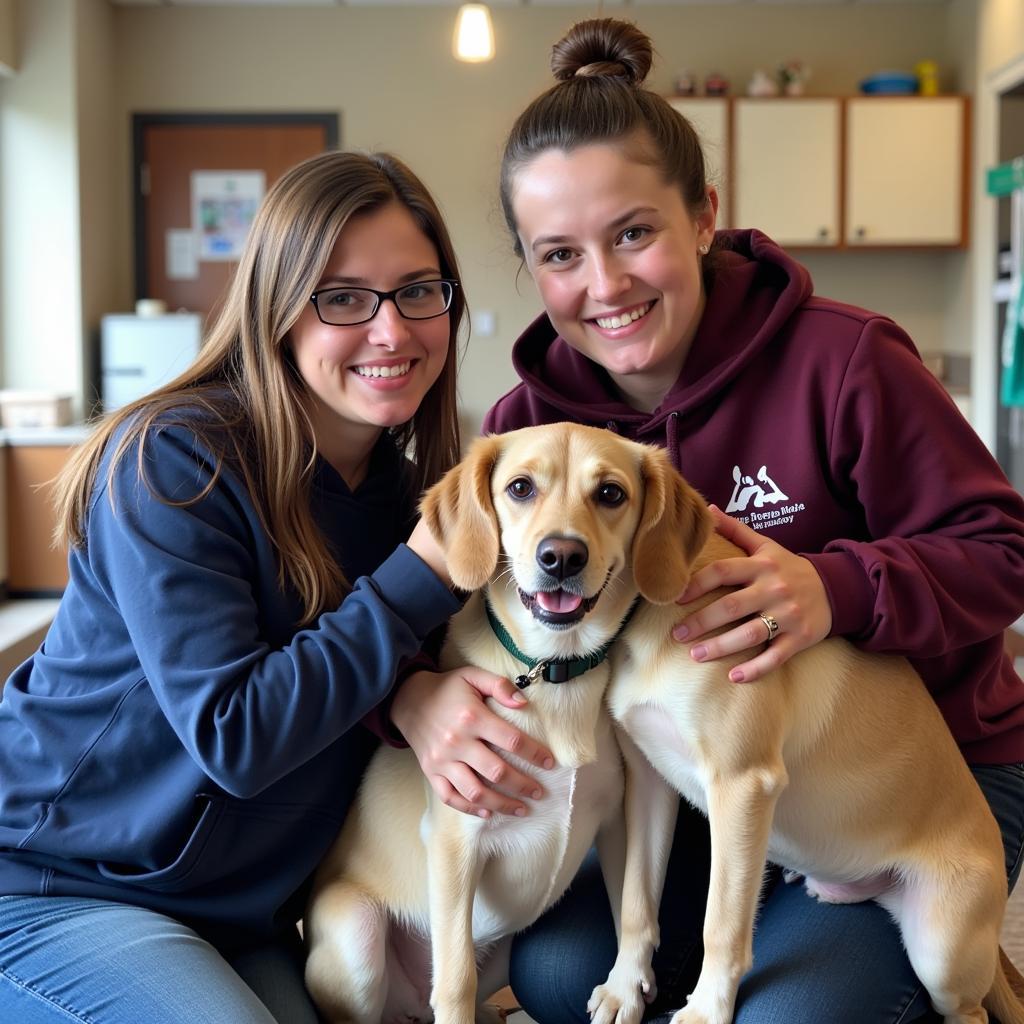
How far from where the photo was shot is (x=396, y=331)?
152 centimetres

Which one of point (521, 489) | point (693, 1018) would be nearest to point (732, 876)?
point (693, 1018)

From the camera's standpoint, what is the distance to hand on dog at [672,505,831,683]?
135 centimetres

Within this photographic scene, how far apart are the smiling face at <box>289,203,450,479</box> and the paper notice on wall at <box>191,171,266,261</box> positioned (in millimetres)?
5247

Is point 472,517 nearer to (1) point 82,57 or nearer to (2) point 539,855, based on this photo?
(2) point 539,855

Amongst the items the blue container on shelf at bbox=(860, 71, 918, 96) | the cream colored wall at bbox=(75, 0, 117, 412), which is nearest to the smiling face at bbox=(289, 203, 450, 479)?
the cream colored wall at bbox=(75, 0, 117, 412)

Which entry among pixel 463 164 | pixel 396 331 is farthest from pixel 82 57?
pixel 396 331

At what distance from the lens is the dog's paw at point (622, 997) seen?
1438 millimetres

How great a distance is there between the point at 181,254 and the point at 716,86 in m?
3.19

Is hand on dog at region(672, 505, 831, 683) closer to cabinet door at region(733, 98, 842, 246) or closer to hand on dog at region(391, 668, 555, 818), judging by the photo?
hand on dog at region(391, 668, 555, 818)

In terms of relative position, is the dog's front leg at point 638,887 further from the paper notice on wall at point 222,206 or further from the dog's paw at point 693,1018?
the paper notice on wall at point 222,206

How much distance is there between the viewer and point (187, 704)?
4.30 feet

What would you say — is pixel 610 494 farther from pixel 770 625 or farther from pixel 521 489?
pixel 770 625

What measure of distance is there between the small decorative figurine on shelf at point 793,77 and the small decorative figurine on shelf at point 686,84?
0.50 meters

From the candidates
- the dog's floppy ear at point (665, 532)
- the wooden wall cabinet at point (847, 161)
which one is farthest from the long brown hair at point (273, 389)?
the wooden wall cabinet at point (847, 161)
